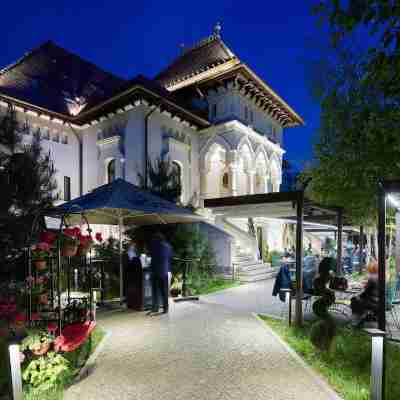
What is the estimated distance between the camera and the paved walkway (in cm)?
408

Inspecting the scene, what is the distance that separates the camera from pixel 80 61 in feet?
74.9

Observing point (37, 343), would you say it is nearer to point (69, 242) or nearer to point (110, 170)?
point (69, 242)

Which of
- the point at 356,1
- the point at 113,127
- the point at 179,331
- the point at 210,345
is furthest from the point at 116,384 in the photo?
the point at 113,127

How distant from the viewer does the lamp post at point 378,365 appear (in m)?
3.38

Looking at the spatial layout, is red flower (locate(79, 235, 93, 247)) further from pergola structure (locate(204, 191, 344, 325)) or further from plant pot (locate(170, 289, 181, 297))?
plant pot (locate(170, 289, 181, 297))

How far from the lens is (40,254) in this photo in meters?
5.08

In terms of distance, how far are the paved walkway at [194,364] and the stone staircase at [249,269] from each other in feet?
23.2

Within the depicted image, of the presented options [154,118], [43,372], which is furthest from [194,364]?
[154,118]

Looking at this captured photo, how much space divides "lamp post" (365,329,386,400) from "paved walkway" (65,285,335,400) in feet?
2.29

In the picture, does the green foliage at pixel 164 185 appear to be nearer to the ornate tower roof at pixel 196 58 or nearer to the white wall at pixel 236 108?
the white wall at pixel 236 108

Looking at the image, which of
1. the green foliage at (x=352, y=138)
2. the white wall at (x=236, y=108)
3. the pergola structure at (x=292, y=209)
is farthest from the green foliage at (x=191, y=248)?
the white wall at (x=236, y=108)

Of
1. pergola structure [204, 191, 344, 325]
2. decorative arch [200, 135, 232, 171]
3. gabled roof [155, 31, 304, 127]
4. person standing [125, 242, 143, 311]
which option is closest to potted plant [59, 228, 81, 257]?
person standing [125, 242, 143, 311]

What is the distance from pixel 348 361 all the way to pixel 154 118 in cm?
1491

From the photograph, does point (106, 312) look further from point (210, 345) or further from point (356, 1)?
point (356, 1)
